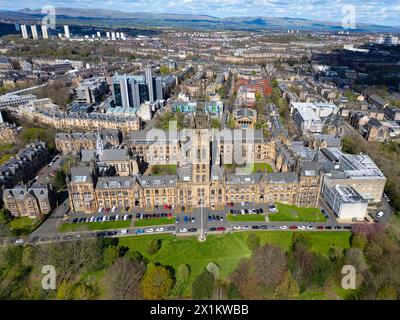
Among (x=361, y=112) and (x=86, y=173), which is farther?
(x=361, y=112)

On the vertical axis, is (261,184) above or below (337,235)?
above

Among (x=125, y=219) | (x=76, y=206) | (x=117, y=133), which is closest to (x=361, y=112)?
(x=117, y=133)

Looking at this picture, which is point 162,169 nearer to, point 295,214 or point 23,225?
point 23,225

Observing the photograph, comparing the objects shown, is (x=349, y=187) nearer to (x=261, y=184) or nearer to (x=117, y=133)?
(x=261, y=184)

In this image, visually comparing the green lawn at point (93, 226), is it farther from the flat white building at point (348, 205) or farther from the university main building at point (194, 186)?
the flat white building at point (348, 205)

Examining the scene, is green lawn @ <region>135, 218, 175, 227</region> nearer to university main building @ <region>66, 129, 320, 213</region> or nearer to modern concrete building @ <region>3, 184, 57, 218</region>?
university main building @ <region>66, 129, 320, 213</region>

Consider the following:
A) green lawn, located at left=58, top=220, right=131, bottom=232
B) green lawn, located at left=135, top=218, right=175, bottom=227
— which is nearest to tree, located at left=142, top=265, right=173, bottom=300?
green lawn, located at left=135, top=218, right=175, bottom=227

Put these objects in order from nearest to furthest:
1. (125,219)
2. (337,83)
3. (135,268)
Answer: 1. (135,268)
2. (125,219)
3. (337,83)

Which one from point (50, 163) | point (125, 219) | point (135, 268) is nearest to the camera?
point (135, 268)
